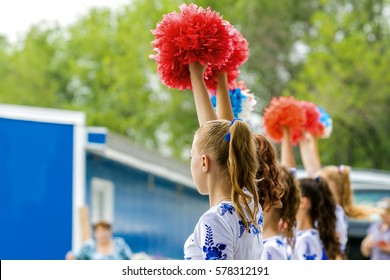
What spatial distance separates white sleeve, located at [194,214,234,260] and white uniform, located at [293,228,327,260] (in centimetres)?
149

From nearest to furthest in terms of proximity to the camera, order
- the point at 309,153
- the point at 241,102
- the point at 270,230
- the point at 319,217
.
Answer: the point at 241,102, the point at 270,230, the point at 319,217, the point at 309,153

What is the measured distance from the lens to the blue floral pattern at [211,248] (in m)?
2.20

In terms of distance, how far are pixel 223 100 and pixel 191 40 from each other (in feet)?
0.93

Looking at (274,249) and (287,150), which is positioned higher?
(287,150)

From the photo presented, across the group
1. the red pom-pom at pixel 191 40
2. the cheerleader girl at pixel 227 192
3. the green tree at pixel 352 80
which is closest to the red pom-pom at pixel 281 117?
the red pom-pom at pixel 191 40

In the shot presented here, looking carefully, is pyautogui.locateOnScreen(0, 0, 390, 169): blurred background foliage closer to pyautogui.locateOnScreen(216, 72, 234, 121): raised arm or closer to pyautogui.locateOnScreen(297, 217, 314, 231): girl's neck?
pyautogui.locateOnScreen(297, 217, 314, 231): girl's neck

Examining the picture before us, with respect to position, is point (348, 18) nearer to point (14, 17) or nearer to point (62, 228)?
point (62, 228)

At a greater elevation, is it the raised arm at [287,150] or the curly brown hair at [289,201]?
the raised arm at [287,150]

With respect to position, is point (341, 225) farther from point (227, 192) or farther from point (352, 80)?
point (352, 80)

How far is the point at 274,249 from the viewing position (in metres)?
3.13

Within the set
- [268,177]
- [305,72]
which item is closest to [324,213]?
[268,177]

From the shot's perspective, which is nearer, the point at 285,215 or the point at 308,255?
the point at 285,215

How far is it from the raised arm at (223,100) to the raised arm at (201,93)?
141 millimetres

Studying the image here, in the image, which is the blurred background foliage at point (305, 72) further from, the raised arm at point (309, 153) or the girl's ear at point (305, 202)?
the girl's ear at point (305, 202)
